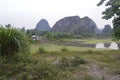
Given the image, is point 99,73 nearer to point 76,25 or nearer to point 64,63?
point 64,63

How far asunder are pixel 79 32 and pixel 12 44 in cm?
8067

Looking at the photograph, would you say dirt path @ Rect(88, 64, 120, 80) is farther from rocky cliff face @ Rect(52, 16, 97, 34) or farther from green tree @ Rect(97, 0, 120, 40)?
rocky cliff face @ Rect(52, 16, 97, 34)

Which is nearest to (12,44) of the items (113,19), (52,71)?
(52,71)

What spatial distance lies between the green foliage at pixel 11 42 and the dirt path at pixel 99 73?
2.32 metres

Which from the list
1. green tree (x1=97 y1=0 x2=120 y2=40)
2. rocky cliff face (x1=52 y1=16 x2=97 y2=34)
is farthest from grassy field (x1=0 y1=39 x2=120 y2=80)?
rocky cliff face (x1=52 y1=16 x2=97 y2=34)

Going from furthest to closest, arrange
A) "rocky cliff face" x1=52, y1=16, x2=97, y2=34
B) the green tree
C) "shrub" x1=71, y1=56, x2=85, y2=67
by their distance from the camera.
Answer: "rocky cliff face" x1=52, y1=16, x2=97, y2=34 < the green tree < "shrub" x1=71, y1=56, x2=85, y2=67

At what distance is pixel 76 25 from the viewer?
326 feet

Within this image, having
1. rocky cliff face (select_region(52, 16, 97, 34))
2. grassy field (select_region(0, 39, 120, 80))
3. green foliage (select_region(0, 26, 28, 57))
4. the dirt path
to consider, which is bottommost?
the dirt path

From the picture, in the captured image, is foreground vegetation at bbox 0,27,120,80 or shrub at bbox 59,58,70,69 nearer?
foreground vegetation at bbox 0,27,120,80

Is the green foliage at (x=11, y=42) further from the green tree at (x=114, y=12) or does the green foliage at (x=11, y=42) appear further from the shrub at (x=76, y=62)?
the green tree at (x=114, y=12)

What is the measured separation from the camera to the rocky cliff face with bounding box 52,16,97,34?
92.5 meters

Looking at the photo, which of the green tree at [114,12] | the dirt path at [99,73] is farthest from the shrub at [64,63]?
the green tree at [114,12]

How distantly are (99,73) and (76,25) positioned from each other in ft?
300

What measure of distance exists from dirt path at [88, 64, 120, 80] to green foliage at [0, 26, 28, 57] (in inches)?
91.5
